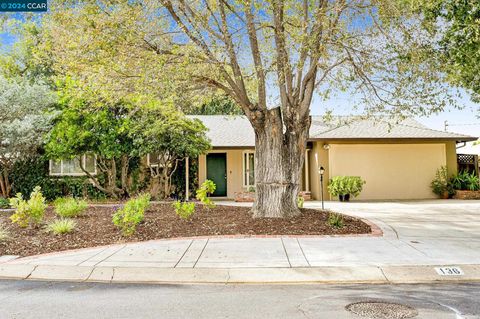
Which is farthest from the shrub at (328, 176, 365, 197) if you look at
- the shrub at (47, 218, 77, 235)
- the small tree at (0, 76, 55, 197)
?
the small tree at (0, 76, 55, 197)

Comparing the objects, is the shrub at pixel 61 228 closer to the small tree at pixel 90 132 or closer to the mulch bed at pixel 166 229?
the mulch bed at pixel 166 229

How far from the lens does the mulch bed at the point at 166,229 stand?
8.21m

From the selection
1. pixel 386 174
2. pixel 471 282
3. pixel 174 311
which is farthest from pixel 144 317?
pixel 386 174

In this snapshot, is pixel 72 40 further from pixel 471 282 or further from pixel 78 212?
pixel 471 282

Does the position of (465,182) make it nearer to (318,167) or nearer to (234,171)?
(318,167)


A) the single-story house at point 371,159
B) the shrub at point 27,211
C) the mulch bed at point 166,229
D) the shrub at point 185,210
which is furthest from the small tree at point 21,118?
the shrub at point 185,210

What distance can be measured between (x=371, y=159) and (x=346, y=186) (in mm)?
2264

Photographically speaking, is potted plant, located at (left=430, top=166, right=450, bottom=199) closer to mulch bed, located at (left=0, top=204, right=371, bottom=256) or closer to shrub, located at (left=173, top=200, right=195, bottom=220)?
mulch bed, located at (left=0, top=204, right=371, bottom=256)

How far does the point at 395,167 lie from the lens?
18609mm

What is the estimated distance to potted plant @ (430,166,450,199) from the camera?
18.3 meters

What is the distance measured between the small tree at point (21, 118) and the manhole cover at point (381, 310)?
1378 cm

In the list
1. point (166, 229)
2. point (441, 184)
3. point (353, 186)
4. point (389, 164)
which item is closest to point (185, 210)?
point (166, 229)

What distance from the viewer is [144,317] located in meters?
4.38

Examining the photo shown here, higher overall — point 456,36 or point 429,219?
point 456,36
